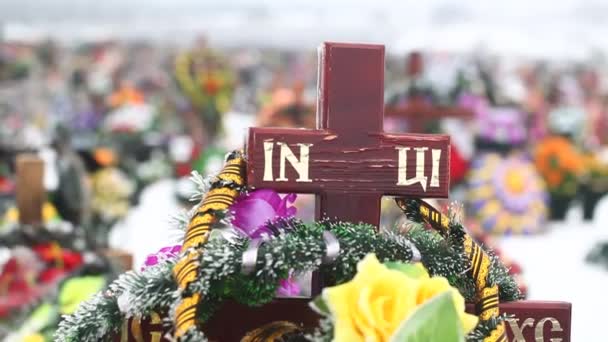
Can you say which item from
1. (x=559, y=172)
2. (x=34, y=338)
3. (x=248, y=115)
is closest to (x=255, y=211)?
(x=34, y=338)

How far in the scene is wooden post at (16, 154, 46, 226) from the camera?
4.84 feet

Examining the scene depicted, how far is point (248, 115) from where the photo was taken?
152 inches

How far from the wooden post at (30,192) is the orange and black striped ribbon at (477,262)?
109 cm

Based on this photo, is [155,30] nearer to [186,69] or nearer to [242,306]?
[186,69]

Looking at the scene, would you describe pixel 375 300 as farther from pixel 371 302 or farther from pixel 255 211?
pixel 255 211

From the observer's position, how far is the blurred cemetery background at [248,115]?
Answer: 1.48m

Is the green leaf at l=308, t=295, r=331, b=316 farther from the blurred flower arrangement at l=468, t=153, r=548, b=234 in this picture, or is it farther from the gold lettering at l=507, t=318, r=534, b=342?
the blurred flower arrangement at l=468, t=153, r=548, b=234

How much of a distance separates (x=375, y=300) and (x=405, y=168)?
0.12 metres

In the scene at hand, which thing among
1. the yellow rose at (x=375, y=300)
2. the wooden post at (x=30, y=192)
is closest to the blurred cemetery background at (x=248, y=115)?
the wooden post at (x=30, y=192)

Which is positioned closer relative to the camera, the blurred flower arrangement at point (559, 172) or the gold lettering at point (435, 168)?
the gold lettering at point (435, 168)

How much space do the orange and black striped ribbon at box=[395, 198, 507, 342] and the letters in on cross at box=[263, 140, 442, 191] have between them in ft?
0.06

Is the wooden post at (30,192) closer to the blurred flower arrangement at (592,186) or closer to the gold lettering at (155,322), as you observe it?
the gold lettering at (155,322)

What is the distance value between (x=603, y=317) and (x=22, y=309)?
0.91 meters

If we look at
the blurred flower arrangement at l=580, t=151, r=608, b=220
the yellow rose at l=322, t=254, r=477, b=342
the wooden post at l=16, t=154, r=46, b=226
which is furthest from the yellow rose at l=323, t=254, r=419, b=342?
the blurred flower arrangement at l=580, t=151, r=608, b=220
